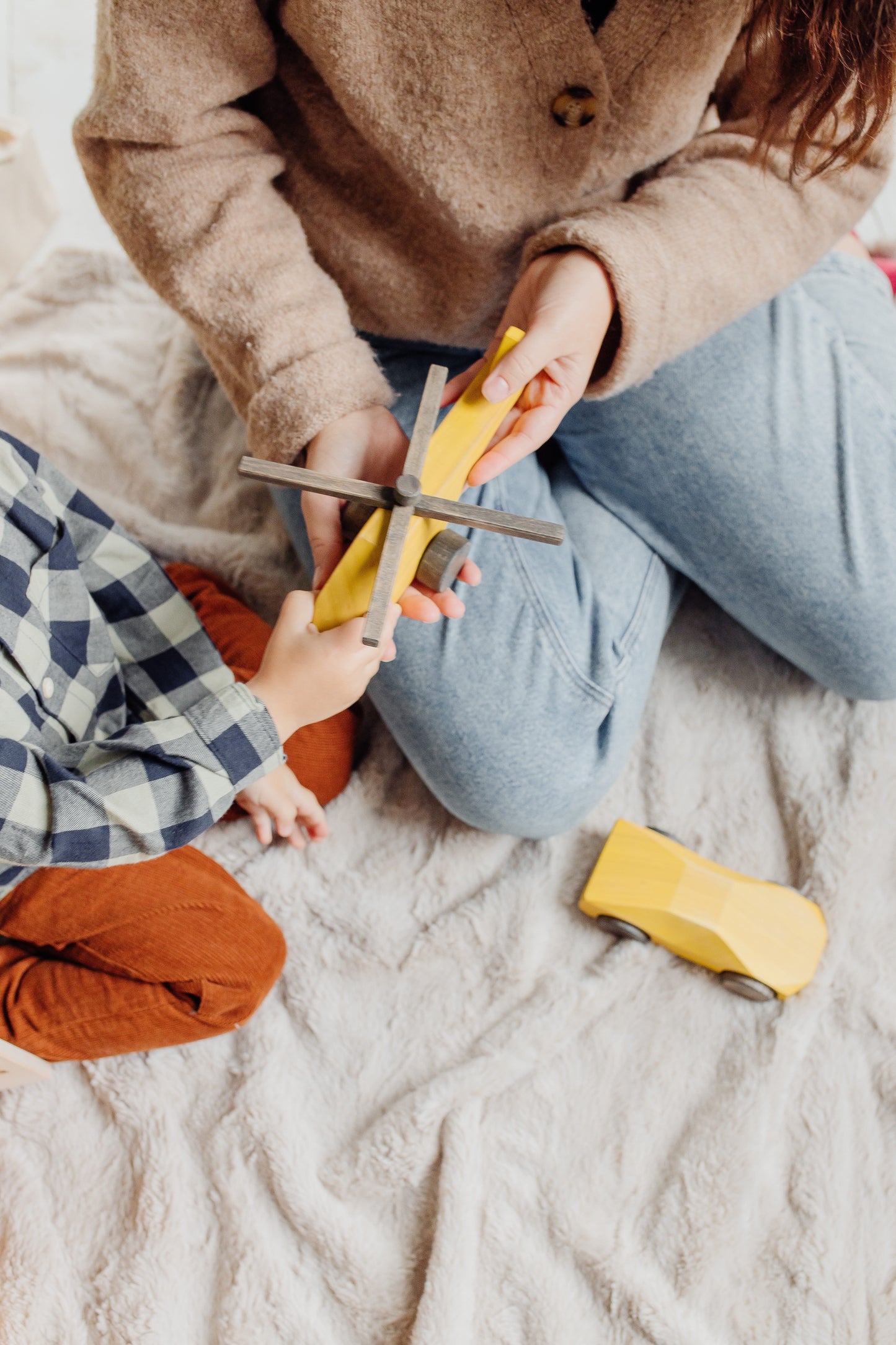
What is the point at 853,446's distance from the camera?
0.75 metres

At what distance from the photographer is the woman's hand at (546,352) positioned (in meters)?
0.59

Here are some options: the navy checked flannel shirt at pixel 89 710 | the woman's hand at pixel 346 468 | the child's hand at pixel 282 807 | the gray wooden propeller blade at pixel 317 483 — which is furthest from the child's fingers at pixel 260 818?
the gray wooden propeller blade at pixel 317 483

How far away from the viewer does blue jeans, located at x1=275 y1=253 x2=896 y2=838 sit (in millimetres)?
741

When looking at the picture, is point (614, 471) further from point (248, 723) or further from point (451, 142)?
point (248, 723)

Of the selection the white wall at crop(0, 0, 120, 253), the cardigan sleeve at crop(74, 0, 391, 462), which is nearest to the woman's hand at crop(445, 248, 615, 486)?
the cardigan sleeve at crop(74, 0, 391, 462)

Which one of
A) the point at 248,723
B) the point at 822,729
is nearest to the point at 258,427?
the point at 248,723

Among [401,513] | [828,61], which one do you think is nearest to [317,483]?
[401,513]

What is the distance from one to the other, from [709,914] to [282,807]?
38 cm

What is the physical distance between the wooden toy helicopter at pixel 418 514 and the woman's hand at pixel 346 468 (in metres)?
0.02

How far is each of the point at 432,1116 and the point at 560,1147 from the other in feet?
0.36

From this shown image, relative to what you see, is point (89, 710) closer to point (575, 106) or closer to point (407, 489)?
point (407, 489)

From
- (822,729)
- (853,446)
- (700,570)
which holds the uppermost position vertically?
(853,446)

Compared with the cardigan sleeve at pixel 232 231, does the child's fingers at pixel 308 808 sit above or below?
below

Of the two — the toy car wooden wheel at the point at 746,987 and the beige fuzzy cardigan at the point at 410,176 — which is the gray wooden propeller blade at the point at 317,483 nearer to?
the beige fuzzy cardigan at the point at 410,176
